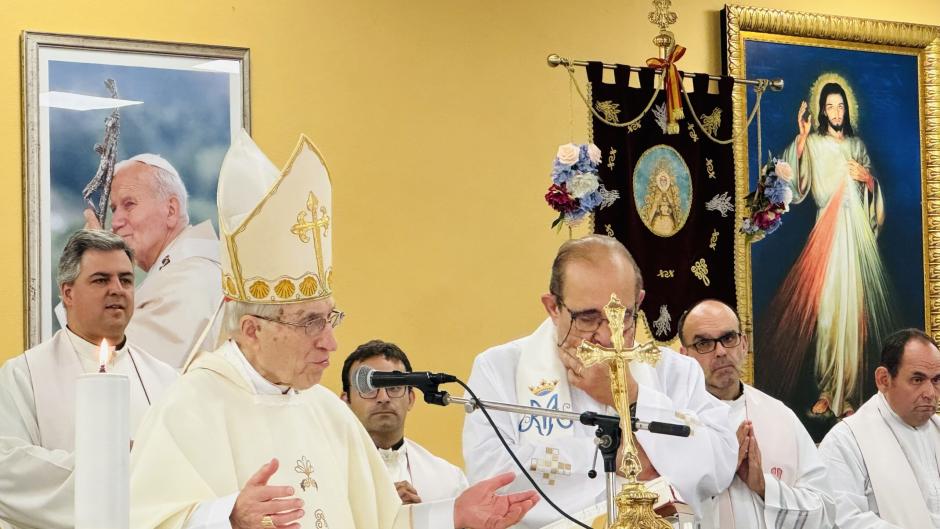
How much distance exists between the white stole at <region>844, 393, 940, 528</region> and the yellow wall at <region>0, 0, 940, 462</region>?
1771mm

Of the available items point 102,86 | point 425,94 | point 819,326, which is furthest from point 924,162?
point 102,86

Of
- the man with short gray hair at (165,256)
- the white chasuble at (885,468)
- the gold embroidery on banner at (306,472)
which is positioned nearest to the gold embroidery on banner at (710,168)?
the white chasuble at (885,468)

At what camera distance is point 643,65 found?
7.79 m

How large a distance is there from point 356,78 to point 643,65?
1739 millimetres

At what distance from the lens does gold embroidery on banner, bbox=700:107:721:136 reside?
Answer: 7703mm

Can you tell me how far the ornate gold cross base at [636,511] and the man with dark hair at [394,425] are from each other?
2.73m

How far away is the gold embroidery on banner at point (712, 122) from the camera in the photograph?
770 cm

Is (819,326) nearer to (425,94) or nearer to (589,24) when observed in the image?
(589,24)

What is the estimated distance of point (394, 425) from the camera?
5840 millimetres

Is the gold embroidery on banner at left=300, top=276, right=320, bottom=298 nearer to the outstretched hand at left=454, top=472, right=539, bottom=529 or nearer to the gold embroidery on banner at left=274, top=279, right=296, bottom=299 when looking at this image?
the gold embroidery on banner at left=274, top=279, right=296, bottom=299

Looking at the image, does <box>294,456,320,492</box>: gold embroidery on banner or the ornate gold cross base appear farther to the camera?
<box>294,456,320,492</box>: gold embroidery on banner

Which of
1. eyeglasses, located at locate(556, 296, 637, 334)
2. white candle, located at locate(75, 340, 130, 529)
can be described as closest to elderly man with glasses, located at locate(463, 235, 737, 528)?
eyeglasses, located at locate(556, 296, 637, 334)

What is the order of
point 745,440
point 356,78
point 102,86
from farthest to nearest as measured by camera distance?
point 356,78 < point 102,86 < point 745,440

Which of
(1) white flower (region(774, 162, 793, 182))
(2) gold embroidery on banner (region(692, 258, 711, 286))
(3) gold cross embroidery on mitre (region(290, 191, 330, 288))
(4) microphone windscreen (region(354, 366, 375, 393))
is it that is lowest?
(4) microphone windscreen (region(354, 366, 375, 393))
